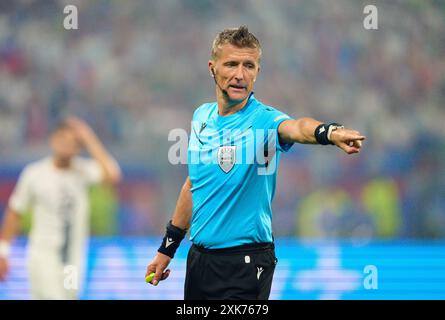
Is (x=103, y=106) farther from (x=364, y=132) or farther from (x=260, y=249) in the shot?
(x=260, y=249)

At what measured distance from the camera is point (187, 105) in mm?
11750

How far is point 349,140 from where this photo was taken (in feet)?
12.6

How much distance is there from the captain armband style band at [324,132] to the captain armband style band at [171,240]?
1.34 meters

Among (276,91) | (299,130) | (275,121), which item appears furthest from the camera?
(276,91)

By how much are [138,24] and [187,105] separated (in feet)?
4.65

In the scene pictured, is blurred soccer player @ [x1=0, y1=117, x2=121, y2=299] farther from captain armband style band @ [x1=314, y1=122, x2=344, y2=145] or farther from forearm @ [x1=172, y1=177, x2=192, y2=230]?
captain armband style band @ [x1=314, y1=122, x2=344, y2=145]

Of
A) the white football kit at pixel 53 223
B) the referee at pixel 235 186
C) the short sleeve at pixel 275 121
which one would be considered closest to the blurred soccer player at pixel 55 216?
the white football kit at pixel 53 223

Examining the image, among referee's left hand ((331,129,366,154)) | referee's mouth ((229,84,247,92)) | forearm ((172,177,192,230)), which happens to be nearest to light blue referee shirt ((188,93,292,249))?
referee's mouth ((229,84,247,92))

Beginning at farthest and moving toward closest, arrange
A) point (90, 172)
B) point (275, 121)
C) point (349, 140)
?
point (90, 172) → point (275, 121) → point (349, 140)


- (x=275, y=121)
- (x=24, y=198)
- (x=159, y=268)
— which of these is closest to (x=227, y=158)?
(x=275, y=121)

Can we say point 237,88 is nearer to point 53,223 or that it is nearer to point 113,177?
point 53,223

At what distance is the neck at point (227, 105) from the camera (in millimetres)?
4773

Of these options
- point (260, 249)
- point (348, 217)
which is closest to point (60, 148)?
point (348, 217)

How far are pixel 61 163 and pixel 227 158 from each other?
4.91 m
